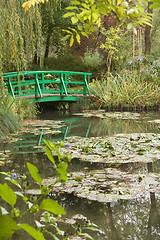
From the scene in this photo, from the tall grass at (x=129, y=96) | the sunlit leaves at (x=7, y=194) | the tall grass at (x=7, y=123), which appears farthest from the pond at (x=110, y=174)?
the tall grass at (x=129, y=96)

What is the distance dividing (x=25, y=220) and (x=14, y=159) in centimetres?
201

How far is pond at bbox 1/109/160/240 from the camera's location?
2.47m

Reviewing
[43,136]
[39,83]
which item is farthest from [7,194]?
[39,83]

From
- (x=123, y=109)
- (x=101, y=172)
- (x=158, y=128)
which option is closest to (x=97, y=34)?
(x=123, y=109)

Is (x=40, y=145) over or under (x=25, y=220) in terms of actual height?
under

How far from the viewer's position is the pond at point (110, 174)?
247cm

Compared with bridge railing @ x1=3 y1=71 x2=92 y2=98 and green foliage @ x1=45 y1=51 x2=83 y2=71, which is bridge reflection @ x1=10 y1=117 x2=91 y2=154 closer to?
bridge railing @ x1=3 y1=71 x2=92 y2=98

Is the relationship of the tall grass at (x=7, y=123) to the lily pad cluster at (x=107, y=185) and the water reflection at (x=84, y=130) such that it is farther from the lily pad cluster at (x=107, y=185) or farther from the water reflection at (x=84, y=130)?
the lily pad cluster at (x=107, y=185)

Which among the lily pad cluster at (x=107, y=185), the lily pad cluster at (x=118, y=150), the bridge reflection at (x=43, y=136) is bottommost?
the bridge reflection at (x=43, y=136)

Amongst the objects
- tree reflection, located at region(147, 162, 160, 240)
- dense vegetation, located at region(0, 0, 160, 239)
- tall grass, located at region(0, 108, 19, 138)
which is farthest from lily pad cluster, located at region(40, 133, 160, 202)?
tall grass, located at region(0, 108, 19, 138)

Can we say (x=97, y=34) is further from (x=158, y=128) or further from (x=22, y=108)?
(x=158, y=128)

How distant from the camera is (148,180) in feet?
11.0

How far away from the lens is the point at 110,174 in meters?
3.56

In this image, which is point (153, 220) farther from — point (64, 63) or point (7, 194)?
point (64, 63)
